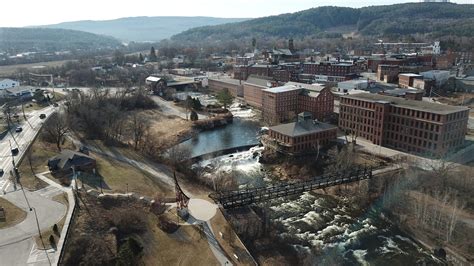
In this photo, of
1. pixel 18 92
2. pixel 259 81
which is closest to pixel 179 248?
pixel 259 81

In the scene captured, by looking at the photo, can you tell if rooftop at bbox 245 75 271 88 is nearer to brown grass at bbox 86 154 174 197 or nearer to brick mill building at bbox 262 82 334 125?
brick mill building at bbox 262 82 334 125

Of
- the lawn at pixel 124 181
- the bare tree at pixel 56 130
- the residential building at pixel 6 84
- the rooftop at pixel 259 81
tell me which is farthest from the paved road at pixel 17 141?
the rooftop at pixel 259 81

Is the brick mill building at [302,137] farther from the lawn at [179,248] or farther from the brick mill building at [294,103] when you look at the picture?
the lawn at [179,248]

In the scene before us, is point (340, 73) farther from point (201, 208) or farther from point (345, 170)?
point (201, 208)

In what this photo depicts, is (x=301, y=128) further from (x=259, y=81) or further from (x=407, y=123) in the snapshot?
(x=259, y=81)

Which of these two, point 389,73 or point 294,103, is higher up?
point 389,73

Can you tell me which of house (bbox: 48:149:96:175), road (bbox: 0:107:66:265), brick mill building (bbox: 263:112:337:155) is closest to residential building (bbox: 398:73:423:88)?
brick mill building (bbox: 263:112:337:155)

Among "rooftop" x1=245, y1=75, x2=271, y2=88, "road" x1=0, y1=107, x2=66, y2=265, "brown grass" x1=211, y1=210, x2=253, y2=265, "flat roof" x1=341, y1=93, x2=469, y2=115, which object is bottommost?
"brown grass" x1=211, y1=210, x2=253, y2=265
